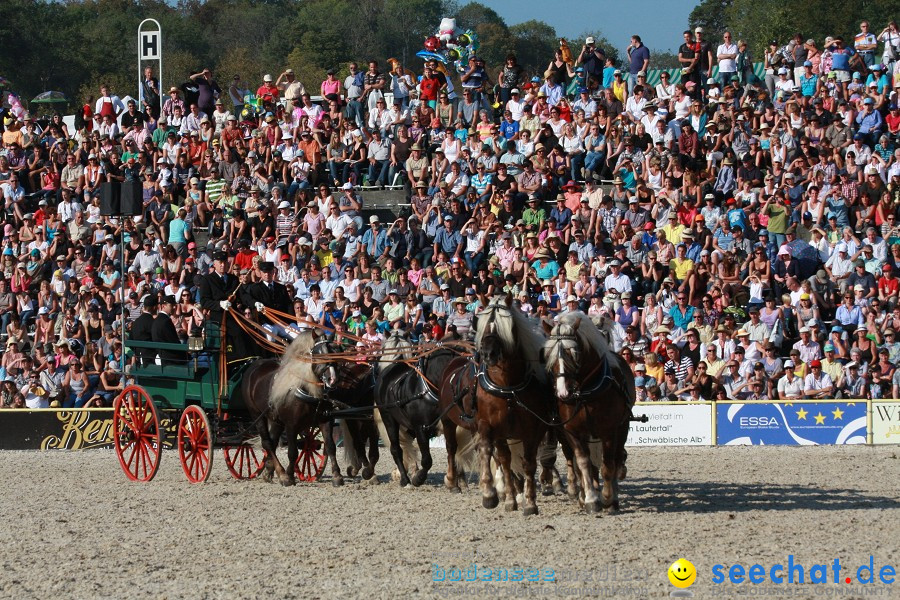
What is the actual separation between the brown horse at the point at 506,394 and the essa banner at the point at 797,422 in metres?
7.24

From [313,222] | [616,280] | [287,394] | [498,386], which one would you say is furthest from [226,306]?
[313,222]

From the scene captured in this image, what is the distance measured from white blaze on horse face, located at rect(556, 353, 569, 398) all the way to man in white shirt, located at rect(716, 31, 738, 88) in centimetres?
1306

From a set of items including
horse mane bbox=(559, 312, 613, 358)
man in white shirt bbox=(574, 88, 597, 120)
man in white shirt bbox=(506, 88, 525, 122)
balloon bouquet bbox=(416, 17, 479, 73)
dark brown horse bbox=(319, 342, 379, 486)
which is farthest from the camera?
balloon bouquet bbox=(416, 17, 479, 73)

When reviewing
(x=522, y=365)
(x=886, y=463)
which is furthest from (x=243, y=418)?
(x=886, y=463)

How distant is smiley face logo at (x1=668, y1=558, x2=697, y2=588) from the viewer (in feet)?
23.7

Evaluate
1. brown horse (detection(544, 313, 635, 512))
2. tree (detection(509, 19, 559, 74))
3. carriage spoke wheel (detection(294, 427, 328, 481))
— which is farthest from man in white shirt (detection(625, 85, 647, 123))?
tree (detection(509, 19, 559, 74))

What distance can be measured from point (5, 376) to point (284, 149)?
21.5 ft

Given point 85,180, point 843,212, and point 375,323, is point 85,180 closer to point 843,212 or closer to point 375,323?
point 375,323

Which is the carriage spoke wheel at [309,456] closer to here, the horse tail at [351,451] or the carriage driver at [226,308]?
the horse tail at [351,451]

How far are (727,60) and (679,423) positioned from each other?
7.39 m

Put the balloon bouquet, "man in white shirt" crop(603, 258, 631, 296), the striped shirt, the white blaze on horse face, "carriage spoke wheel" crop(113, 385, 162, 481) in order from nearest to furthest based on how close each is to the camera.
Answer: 1. the white blaze on horse face
2. "carriage spoke wheel" crop(113, 385, 162, 481)
3. "man in white shirt" crop(603, 258, 631, 296)
4. the striped shirt
5. the balloon bouquet

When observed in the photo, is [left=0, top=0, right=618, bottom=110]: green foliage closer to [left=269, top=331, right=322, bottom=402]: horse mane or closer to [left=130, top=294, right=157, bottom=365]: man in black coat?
[left=130, top=294, right=157, bottom=365]: man in black coat

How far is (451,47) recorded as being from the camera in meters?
25.5

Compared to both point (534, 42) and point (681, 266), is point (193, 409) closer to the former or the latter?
point (681, 266)
